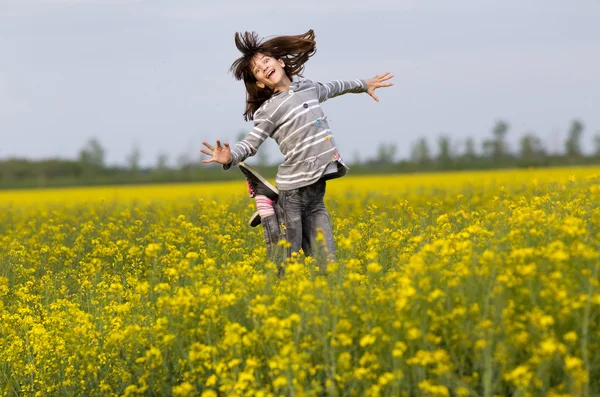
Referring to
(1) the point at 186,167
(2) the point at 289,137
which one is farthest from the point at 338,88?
(1) the point at 186,167

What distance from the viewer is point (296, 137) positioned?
20.4 ft

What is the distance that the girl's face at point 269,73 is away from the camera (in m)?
6.46

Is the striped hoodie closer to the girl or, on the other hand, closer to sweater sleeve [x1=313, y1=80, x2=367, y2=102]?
the girl

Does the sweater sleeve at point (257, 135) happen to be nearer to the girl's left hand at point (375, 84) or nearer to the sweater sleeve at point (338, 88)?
the sweater sleeve at point (338, 88)

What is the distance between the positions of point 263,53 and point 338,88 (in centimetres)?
78

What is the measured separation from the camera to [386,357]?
3918 mm

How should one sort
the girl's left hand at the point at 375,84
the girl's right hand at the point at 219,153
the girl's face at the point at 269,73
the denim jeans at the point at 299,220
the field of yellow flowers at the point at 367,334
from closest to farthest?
the field of yellow flowers at the point at 367,334 < the girl's right hand at the point at 219,153 < the denim jeans at the point at 299,220 < the girl's face at the point at 269,73 < the girl's left hand at the point at 375,84

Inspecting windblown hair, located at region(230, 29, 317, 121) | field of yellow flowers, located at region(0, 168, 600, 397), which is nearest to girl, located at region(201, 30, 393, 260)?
windblown hair, located at region(230, 29, 317, 121)

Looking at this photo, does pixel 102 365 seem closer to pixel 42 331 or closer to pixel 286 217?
pixel 42 331

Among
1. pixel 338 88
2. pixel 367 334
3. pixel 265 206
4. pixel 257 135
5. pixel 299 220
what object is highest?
pixel 338 88

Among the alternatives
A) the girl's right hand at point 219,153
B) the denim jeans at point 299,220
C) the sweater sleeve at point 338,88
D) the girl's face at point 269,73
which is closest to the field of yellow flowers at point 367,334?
the denim jeans at point 299,220

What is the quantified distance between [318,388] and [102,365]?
2.02m

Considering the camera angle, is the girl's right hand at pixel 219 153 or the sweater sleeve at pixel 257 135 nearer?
the girl's right hand at pixel 219 153

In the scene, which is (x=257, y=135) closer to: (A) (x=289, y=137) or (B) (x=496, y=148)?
(A) (x=289, y=137)
